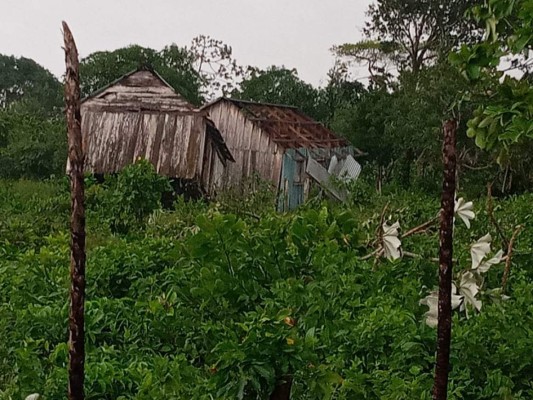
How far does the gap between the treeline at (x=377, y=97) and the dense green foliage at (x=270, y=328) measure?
1056 centimetres

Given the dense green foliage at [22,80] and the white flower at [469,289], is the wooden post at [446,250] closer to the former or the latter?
the white flower at [469,289]

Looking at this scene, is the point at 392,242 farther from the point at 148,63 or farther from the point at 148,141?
the point at 148,63

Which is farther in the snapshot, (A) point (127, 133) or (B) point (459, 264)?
(A) point (127, 133)

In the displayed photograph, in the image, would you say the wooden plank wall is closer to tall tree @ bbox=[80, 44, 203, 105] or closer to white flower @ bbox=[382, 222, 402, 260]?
tall tree @ bbox=[80, 44, 203, 105]

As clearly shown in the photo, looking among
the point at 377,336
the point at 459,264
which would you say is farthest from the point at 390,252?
the point at 459,264

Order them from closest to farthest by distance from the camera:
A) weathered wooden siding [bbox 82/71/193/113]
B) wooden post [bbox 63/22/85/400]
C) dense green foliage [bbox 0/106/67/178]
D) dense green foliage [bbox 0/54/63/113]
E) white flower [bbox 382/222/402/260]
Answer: wooden post [bbox 63/22/85/400]
white flower [bbox 382/222/402/260]
weathered wooden siding [bbox 82/71/193/113]
dense green foliage [bbox 0/106/67/178]
dense green foliage [bbox 0/54/63/113]

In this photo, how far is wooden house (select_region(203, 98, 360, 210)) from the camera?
1598 centimetres

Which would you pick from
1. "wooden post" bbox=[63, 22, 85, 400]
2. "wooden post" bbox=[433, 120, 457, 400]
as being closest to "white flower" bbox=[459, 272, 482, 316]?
"wooden post" bbox=[433, 120, 457, 400]

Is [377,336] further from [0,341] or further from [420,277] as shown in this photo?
[0,341]

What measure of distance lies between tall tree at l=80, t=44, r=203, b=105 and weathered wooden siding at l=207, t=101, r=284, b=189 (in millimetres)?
5335

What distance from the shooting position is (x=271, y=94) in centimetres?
2395

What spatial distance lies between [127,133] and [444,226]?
526 inches

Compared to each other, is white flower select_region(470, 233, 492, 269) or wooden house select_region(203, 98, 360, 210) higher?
wooden house select_region(203, 98, 360, 210)

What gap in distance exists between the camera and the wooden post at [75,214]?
4.46 ft
